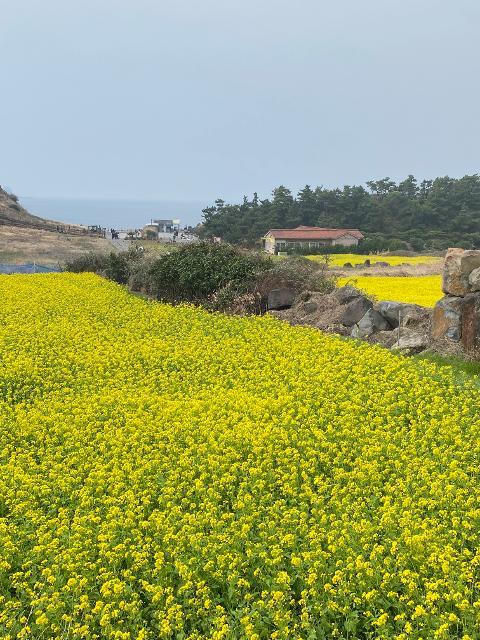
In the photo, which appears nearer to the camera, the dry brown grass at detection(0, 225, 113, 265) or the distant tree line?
the dry brown grass at detection(0, 225, 113, 265)

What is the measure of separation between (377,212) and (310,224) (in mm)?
7962

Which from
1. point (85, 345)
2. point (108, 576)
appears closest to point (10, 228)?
point (85, 345)

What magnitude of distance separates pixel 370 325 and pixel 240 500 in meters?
10.9

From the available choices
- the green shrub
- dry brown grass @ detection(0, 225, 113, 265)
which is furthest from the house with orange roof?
the green shrub

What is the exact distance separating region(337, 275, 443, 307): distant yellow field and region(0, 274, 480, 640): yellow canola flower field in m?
11.5

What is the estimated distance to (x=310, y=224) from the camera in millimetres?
84938

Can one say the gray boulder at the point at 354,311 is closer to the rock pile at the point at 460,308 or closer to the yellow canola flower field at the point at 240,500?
the rock pile at the point at 460,308

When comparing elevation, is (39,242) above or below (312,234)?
below

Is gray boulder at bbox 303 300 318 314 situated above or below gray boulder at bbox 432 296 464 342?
below

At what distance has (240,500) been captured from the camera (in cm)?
718

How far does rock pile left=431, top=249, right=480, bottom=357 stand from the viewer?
1488cm

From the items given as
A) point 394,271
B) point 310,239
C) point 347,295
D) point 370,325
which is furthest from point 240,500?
point 310,239

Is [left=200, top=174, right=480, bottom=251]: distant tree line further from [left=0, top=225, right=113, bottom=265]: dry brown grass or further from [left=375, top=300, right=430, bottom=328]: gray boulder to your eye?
[left=375, top=300, right=430, bottom=328]: gray boulder

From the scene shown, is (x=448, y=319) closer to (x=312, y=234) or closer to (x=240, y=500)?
(x=240, y=500)
